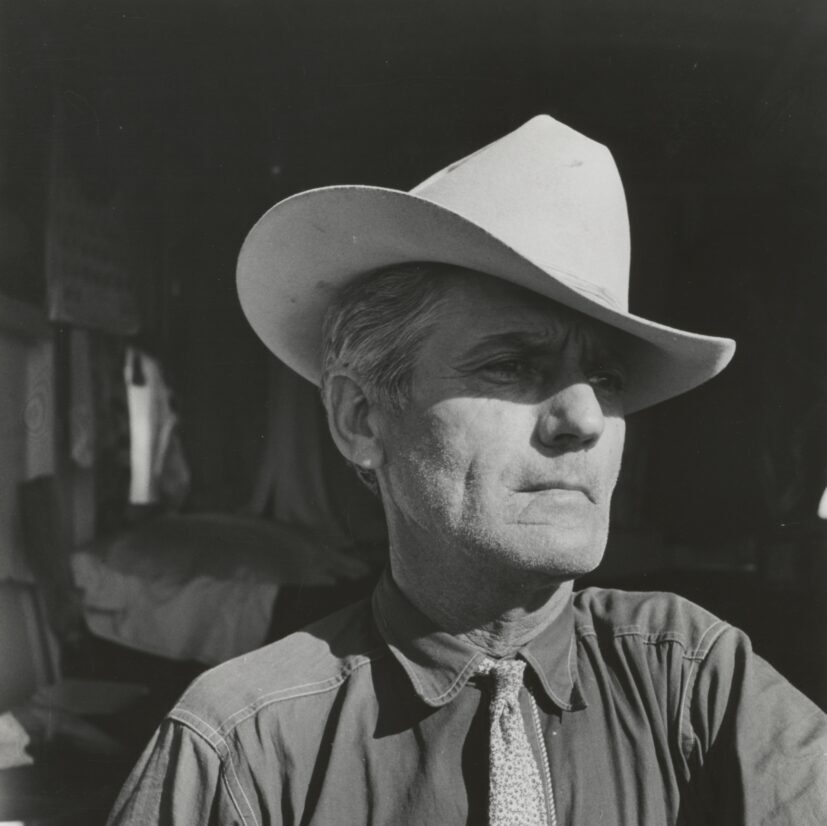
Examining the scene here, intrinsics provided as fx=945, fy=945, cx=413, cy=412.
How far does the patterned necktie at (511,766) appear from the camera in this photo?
160cm

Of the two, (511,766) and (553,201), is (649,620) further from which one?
(553,201)

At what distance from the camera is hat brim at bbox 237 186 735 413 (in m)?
1.56

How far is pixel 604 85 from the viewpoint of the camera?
2447mm

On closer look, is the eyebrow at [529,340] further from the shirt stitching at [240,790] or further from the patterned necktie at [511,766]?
the shirt stitching at [240,790]

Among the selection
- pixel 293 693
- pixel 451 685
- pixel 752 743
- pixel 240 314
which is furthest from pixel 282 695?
pixel 240 314

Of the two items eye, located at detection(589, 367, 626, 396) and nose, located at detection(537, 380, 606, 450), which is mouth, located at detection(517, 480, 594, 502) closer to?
nose, located at detection(537, 380, 606, 450)

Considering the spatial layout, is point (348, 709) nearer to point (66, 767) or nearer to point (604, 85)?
Result: point (66, 767)

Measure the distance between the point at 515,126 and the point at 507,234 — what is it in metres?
0.96

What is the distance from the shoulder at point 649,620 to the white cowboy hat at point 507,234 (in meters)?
0.46

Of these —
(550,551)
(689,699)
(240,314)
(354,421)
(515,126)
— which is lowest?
(689,699)

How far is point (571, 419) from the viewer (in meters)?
1.59

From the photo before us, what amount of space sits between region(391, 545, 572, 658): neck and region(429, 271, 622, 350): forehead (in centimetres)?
43

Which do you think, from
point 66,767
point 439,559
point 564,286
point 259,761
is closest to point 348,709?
point 259,761

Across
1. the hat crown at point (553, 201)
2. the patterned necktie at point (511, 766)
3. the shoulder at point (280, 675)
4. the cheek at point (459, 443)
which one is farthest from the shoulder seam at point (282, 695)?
the hat crown at point (553, 201)
